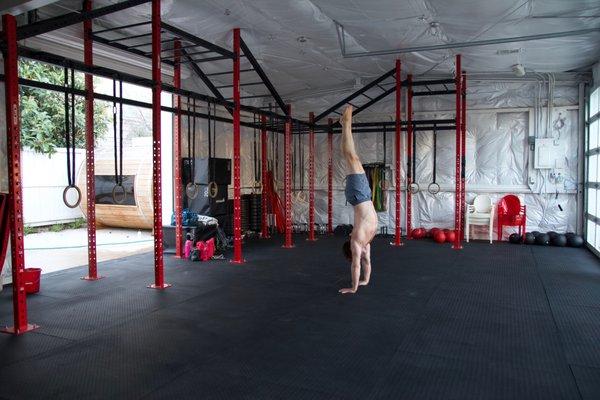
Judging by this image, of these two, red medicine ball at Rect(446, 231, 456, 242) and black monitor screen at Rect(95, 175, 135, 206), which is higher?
black monitor screen at Rect(95, 175, 135, 206)

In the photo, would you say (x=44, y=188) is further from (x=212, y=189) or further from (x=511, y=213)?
(x=511, y=213)

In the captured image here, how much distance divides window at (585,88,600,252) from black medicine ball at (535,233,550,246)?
0.61 m

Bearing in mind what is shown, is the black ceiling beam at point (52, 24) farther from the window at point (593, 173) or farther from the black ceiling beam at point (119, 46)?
the window at point (593, 173)

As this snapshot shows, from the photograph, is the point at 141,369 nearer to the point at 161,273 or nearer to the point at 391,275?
the point at 161,273

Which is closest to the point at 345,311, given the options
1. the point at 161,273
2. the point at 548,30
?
the point at 161,273

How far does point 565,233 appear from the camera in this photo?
8359 mm

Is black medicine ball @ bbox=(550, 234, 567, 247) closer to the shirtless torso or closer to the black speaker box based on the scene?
the shirtless torso

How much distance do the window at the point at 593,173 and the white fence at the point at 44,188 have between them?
33.8ft

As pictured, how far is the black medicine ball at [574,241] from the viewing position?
25.8 ft

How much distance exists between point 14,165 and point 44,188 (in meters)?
8.29

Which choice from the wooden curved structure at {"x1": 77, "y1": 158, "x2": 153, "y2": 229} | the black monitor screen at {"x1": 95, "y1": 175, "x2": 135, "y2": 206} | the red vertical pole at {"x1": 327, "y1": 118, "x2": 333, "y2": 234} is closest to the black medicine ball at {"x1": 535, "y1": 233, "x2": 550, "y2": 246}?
the red vertical pole at {"x1": 327, "y1": 118, "x2": 333, "y2": 234}

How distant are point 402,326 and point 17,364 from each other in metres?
2.78

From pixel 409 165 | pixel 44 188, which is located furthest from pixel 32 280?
pixel 44 188

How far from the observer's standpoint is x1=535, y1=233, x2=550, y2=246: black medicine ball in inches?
320
